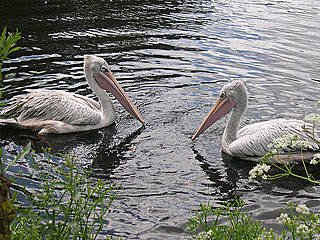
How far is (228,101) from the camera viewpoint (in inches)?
241

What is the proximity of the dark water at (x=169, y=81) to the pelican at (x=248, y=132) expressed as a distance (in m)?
0.19

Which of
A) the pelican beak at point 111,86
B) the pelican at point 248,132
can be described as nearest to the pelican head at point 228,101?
the pelican at point 248,132

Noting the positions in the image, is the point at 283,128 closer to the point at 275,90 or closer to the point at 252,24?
the point at 275,90

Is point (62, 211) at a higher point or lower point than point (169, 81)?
higher

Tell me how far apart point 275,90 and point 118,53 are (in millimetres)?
3243

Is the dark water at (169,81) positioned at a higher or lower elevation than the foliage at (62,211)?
lower

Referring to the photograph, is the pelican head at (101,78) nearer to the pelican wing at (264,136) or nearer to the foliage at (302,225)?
the pelican wing at (264,136)

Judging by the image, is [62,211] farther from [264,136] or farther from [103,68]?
[103,68]

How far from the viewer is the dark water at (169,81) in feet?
15.5

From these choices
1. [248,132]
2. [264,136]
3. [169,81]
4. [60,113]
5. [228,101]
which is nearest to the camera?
[264,136]

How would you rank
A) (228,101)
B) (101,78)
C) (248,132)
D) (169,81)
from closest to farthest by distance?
(248,132)
(228,101)
(101,78)
(169,81)

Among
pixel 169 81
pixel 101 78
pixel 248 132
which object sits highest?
pixel 101 78

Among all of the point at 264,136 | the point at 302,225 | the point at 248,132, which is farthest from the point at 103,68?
the point at 302,225

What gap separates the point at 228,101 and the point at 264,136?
845 mm
